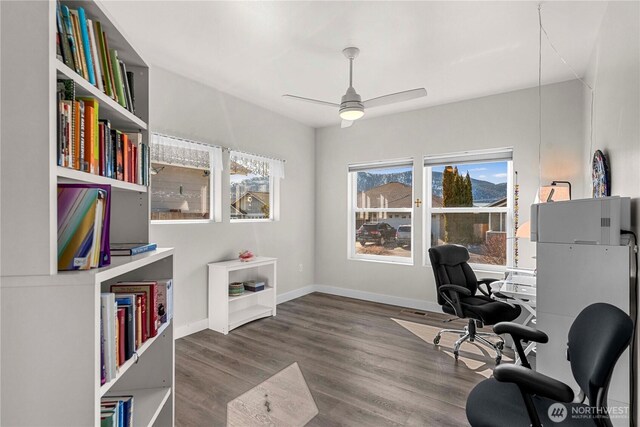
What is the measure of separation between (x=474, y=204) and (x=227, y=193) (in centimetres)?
315

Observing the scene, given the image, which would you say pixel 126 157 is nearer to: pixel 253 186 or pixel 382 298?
pixel 253 186

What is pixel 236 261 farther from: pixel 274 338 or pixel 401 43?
pixel 401 43

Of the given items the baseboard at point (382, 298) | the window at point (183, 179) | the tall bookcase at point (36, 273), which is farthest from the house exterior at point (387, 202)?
the tall bookcase at point (36, 273)

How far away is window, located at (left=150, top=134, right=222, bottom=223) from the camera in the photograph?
3230 mm

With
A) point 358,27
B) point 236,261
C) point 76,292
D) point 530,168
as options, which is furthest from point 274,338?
point 530,168

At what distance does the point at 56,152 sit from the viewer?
934mm

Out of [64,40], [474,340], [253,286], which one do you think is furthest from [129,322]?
[474,340]

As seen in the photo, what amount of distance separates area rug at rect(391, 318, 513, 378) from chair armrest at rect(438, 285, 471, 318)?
15.3 inches

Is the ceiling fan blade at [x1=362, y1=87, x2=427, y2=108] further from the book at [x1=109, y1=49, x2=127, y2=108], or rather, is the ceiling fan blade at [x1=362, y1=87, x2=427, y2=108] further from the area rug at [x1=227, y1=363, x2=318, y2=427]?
the area rug at [x1=227, y1=363, x2=318, y2=427]

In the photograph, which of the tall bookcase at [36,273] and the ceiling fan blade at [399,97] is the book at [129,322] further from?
the ceiling fan blade at [399,97]

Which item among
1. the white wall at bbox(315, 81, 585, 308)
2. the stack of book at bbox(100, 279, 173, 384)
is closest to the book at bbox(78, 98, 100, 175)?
the stack of book at bbox(100, 279, 173, 384)

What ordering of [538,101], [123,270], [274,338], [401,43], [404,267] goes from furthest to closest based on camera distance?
[404,267] → [538,101] → [274,338] → [401,43] → [123,270]

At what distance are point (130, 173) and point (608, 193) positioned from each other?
292 cm

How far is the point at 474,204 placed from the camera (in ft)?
13.5
